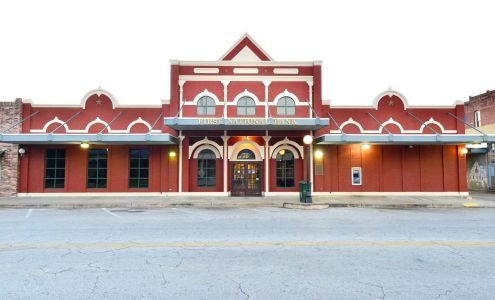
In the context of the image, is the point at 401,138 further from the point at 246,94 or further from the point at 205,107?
the point at 205,107

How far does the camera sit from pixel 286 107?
19.4 m

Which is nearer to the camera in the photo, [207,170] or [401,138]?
[401,138]

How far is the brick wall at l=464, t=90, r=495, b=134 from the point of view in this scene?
2756 centimetres

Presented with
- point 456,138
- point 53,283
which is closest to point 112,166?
point 53,283

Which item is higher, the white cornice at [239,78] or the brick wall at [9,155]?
the white cornice at [239,78]

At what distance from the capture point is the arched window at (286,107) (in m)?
19.4

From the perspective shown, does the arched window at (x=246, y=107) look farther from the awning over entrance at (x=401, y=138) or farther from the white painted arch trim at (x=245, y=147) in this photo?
the awning over entrance at (x=401, y=138)

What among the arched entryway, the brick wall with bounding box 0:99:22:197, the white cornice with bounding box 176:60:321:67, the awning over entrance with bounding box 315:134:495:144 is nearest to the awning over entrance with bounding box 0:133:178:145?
the brick wall with bounding box 0:99:22:197

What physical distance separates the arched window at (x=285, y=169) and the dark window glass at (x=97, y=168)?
10.9 metres

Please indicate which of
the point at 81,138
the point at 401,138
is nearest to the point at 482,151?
the point at 401,138

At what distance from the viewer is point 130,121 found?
1941 cm

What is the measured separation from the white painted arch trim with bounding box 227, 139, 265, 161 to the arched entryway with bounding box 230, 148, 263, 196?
6 cm

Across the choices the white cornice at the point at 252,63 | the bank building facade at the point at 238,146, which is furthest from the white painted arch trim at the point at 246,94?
the white cornice at the point at 252,63

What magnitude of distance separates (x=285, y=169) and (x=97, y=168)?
38.9 ft
